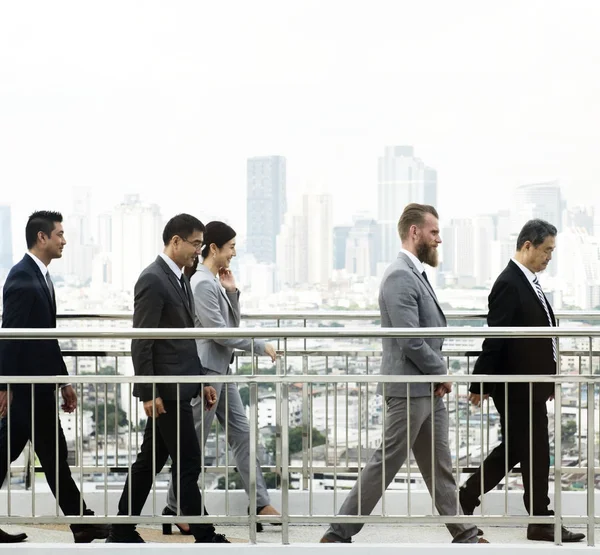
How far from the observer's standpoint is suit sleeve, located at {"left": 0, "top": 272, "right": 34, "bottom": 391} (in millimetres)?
3875

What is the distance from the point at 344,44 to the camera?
36438 mm

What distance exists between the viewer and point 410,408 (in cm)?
375

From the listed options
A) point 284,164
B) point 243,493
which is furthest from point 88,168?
point 243,493

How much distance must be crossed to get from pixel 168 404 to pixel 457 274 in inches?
658

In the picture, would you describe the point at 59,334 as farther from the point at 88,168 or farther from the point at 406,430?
the point at 88,168

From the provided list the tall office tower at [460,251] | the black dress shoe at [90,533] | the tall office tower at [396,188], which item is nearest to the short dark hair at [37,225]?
the black dress shoe at [90,533]

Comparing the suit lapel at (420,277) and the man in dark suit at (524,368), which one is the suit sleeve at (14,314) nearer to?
the suit lapel at (420,277)

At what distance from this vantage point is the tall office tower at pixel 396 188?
22.3 m

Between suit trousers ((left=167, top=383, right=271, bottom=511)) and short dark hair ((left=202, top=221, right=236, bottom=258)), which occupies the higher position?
short dark hair ((left=202, top=221, right=236, bottom=258))

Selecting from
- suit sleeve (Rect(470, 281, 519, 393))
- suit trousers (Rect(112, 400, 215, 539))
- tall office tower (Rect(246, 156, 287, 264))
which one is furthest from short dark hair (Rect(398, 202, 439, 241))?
tall office tower (Rect(246, 156, 287, 264))

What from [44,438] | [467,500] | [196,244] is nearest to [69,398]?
[44,438]

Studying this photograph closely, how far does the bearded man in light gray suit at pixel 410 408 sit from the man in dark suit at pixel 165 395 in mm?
609

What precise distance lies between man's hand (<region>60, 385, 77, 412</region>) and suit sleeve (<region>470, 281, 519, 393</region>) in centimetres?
177

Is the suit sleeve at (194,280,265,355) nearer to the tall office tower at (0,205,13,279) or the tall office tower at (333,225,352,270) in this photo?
the tall office tower at (0,205,13,279)
